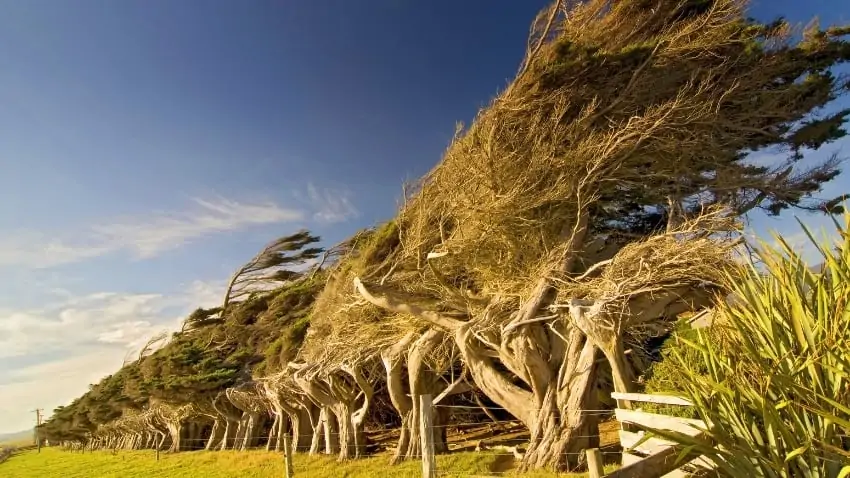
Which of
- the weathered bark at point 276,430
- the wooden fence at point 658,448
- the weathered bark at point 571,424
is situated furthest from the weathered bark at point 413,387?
the weathered bark at point 276,430

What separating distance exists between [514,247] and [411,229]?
2.98 metres

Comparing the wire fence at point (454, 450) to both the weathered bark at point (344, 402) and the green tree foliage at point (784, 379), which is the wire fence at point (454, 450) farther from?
the green tree foliage at point (784, 379)

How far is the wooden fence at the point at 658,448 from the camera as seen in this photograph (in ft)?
11.7

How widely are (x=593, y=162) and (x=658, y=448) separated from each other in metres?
6.33

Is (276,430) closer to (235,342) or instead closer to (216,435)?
(235,342)

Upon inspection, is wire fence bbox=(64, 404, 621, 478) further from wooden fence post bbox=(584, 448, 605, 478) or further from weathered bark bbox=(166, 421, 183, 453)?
weathered bark bbox=(166, 421, 183, 453)

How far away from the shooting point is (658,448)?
6312 mm

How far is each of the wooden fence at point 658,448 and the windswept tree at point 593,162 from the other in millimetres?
2488

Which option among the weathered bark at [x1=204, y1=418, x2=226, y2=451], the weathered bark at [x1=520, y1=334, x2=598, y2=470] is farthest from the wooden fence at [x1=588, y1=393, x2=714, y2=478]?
the weathered bark at [x1=204, y1=418, x2=226, y2=451]

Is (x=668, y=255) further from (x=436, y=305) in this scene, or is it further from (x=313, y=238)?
(x=313, y=238)

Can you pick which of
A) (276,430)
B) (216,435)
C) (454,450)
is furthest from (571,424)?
(216,435)

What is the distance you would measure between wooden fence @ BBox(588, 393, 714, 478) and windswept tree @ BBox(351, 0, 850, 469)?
2488mm

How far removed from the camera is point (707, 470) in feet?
13.7

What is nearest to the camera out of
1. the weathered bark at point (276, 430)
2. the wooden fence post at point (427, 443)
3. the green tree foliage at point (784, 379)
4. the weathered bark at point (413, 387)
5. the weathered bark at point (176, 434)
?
the green tree foliage at point (784, 379)
